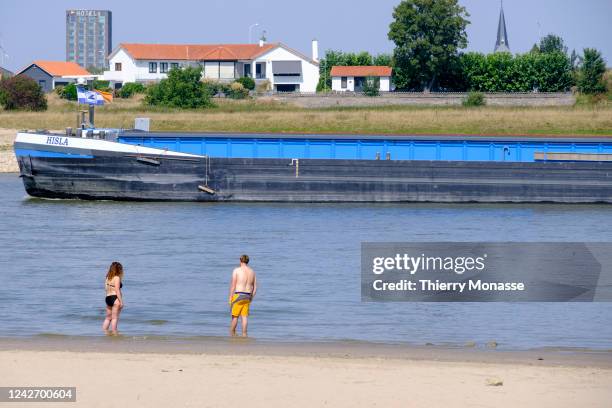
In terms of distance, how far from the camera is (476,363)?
46.6 feet

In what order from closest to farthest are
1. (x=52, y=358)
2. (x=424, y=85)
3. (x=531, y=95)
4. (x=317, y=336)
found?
(x=52, y=358) → (x=317, y=336) → (x=531, y=95) → (x=424, y=85)

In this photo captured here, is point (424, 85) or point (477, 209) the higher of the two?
point (424, 85)

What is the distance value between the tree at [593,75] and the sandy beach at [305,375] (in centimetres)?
6837

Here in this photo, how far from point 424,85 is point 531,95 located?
14.2m

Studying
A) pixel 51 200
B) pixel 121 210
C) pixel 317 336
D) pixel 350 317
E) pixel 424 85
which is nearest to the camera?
pixel 317 336

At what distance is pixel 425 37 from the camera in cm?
9000

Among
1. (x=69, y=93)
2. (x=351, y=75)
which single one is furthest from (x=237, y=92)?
(x=351, y=75)

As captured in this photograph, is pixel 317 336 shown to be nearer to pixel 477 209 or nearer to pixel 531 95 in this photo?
pixel 477 209

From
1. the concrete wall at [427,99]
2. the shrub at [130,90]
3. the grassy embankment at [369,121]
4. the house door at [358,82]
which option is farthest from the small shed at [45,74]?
the grassy embankment at [369,121]

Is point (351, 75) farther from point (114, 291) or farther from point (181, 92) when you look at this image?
point (114, 291)

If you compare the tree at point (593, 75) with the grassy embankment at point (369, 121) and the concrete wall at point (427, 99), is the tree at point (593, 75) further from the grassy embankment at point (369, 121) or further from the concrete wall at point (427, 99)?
the grassy embankment at point (369, 121)

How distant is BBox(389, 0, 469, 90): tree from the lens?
89562 millimetres

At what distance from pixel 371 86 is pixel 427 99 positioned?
35.9 feet

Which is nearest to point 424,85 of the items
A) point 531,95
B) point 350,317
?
point 531,95
